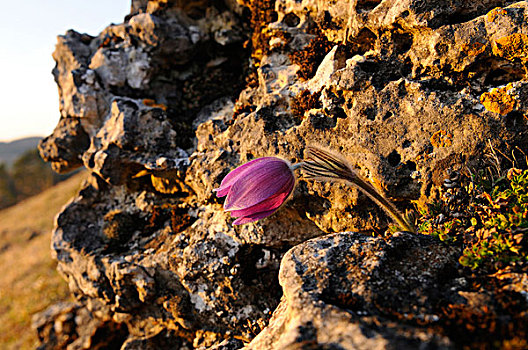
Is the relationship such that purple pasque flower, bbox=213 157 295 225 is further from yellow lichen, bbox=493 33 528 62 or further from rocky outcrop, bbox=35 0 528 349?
yellow lichen, bbox=493 33 528 62

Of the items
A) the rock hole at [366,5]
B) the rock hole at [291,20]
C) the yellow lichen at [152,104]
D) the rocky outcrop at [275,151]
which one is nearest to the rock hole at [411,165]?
the rocky outcrop at [275,151]

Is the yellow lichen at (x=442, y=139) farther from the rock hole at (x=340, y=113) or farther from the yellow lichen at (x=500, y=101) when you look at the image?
the rock hole at (x=340, y=113)

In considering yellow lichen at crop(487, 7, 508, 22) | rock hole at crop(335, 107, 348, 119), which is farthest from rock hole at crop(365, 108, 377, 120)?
yellow lichen at crop(487, 7, 508, 22)

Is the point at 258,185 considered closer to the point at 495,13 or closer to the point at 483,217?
the point at 483,217

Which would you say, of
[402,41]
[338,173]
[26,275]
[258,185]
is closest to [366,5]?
[402,41]

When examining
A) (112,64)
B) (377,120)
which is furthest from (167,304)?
(112,64)

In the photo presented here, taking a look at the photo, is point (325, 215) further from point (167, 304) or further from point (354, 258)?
point (167, 304)
